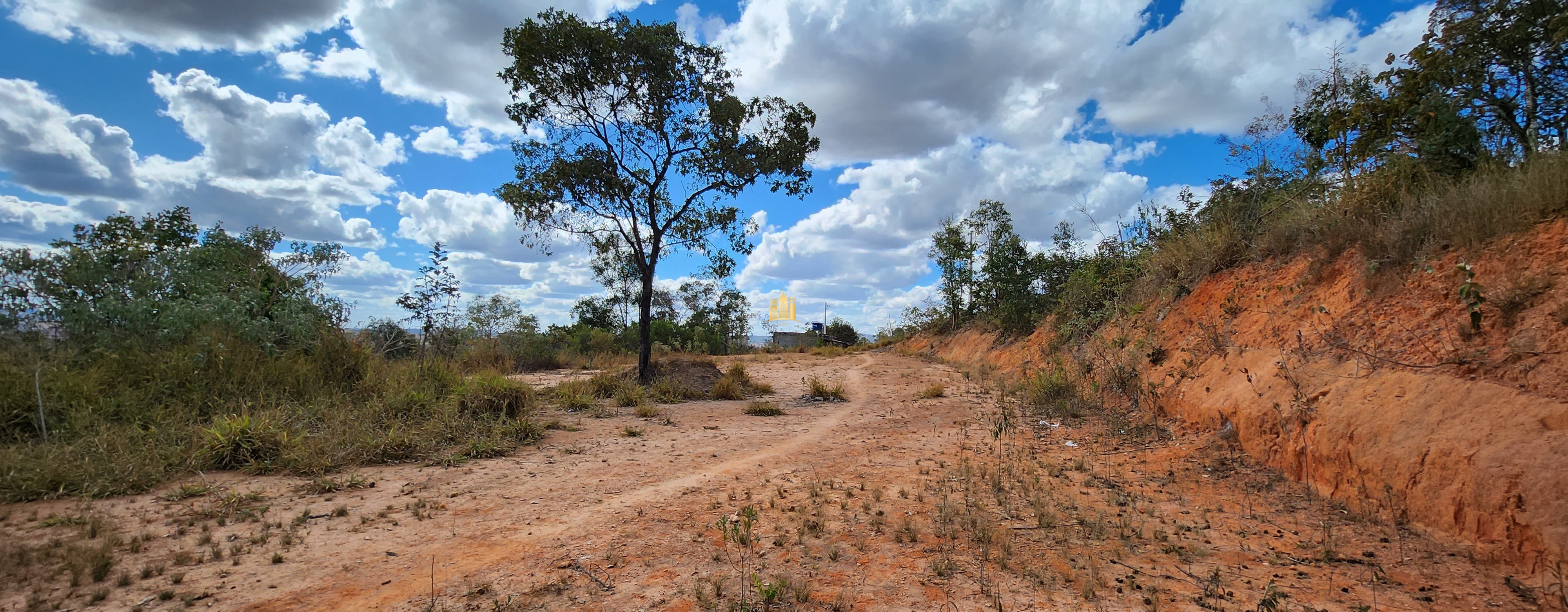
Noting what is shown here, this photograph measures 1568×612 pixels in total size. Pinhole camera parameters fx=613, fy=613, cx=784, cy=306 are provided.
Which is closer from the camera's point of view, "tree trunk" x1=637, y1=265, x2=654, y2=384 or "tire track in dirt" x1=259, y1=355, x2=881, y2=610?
"tire track in dirt" x1=259, y1=355, x2=881, y2=610

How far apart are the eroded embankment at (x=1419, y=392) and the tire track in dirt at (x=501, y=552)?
4.51m

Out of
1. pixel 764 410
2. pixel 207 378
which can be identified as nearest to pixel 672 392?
pixel 764 410

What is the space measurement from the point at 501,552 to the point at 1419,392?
6.29 m

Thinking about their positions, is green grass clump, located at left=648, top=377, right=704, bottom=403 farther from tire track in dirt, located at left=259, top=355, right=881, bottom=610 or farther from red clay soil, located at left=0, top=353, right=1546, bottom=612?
tire track in dirt, located at left=259, top=355, right=881, bottom=610

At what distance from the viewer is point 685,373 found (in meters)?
14.0

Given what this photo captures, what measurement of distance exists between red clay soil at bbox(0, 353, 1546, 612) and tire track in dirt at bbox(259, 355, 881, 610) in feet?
0.07

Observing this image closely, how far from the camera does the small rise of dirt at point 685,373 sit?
13312 millimetres

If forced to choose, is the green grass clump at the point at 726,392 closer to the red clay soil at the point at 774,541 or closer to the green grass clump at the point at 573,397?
the green grass clump at the point at 573,397

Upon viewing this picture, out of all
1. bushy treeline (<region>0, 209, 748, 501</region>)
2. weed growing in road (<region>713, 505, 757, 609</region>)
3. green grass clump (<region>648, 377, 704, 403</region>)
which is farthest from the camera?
green grass clump (<region>648, 377, 704, 403</region>)

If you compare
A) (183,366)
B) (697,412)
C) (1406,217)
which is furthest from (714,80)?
(1406,217)

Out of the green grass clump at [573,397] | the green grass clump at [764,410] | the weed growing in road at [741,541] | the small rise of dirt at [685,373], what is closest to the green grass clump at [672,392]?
the small rise of dirt at [685,373]

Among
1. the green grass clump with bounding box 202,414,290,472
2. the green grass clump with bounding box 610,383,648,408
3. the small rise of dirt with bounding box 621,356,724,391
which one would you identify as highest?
the small rise of dirt with bounding box 621,356,724,391

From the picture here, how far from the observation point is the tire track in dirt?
10.5 feet

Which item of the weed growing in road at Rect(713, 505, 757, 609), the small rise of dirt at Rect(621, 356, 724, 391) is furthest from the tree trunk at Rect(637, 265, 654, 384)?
the weed growing in road at Rect(713, 505, 757, 609)
